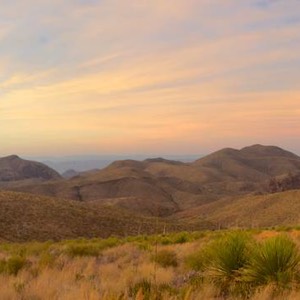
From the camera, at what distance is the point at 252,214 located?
64562mm

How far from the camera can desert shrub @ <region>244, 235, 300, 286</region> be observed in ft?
27.1

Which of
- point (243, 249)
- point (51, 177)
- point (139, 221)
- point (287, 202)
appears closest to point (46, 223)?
point (139, 221)

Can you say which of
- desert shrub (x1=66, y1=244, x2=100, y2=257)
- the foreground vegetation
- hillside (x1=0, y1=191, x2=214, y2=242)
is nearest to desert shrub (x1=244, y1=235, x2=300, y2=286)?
the foreground vegetation

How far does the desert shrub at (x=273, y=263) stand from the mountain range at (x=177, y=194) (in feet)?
6.94

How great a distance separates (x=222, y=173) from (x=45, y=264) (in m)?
165

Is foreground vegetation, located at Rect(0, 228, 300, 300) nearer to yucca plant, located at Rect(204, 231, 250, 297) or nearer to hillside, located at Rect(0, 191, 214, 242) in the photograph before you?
yucca plant, located at Rect(204, 231, 250, 297)

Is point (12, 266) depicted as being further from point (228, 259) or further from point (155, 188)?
point (155, 188)

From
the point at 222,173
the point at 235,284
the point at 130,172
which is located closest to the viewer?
the point at 235,284

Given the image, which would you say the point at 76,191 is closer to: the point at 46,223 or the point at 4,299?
the point at 46,223

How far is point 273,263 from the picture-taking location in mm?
8453

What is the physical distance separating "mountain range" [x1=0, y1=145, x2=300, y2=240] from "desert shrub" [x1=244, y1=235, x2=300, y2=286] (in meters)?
2.12

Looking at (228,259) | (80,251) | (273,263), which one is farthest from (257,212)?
(273,263)

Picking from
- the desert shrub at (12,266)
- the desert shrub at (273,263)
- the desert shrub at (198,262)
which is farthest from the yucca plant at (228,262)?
the desert shrub at (12,266)

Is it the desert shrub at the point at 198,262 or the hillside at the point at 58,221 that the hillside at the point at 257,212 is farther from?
the desert shrub at the point at 198,262
